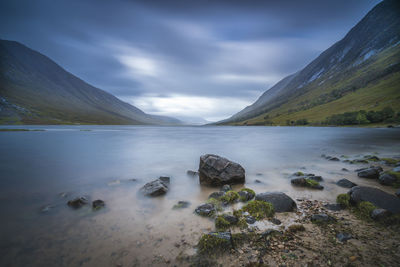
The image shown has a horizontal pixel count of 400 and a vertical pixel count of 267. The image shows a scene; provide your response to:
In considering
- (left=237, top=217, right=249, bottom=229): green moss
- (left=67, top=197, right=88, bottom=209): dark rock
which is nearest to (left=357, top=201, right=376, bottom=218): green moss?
(left=237, top=217, right=249, bottom=229): green moss

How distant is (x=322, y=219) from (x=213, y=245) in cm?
474

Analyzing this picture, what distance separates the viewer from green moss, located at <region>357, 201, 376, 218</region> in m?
7.38

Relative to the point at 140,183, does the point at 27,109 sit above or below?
above

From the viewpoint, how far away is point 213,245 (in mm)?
5801

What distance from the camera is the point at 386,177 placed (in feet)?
39.0

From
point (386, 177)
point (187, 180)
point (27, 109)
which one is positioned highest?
point (27, 109)

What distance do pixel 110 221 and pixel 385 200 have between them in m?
12.1

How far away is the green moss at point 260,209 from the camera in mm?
7840

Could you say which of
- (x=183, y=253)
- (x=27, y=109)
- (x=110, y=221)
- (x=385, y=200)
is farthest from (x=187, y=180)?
(x=27, y=109)

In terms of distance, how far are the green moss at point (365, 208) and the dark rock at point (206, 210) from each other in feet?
20.7

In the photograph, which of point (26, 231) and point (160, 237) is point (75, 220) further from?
point (160, 237)

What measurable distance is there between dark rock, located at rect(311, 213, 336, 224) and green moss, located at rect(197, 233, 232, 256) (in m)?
4.01

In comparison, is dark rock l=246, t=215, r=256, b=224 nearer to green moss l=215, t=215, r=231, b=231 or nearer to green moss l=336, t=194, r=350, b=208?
green moss l=215, t=215, r=231, b=231

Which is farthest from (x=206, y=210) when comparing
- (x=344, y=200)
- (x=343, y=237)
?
(x=344, y=200)
